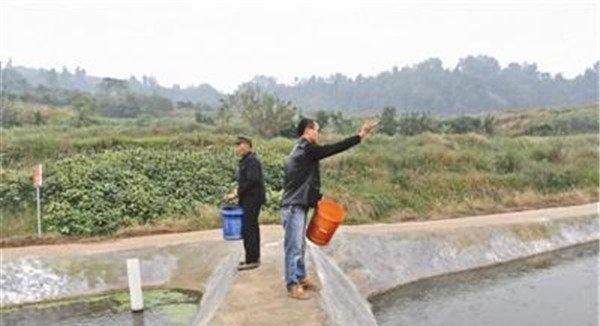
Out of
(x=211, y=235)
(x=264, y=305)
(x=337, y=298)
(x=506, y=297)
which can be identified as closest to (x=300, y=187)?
(x=264, y=305)

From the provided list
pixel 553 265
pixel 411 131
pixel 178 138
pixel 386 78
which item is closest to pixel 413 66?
pixel 386 78

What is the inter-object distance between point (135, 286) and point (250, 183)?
3.73 metres

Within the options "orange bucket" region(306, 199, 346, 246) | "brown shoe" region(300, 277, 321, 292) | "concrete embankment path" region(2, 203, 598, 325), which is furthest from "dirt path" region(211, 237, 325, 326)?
"orange bucket" region(306, 199, 346, 246)

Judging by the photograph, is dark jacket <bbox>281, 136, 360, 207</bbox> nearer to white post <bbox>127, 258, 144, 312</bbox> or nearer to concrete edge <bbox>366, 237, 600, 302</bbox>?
white post <bbox>127, 258, 144, 312</bbox>

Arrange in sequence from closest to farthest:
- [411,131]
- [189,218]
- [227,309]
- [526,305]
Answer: [227,309] < [526,305] < [189,218] < [411,131]

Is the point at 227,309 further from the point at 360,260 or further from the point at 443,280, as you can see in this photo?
the point at 443,280

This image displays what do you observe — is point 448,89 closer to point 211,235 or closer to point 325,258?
point 211,235

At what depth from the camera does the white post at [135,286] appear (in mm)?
13555

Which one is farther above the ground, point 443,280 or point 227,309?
point 227,309

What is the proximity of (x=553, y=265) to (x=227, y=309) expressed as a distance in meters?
10.5

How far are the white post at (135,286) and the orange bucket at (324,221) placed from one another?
16.5 feet

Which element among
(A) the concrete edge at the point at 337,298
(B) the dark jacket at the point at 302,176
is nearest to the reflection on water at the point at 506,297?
(A) the concrete edge at the point at 337,298

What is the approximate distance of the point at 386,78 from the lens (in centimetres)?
14788

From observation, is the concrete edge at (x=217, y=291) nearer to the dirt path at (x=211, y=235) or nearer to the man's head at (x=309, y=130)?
the dirt path at (x=211, y=235)
